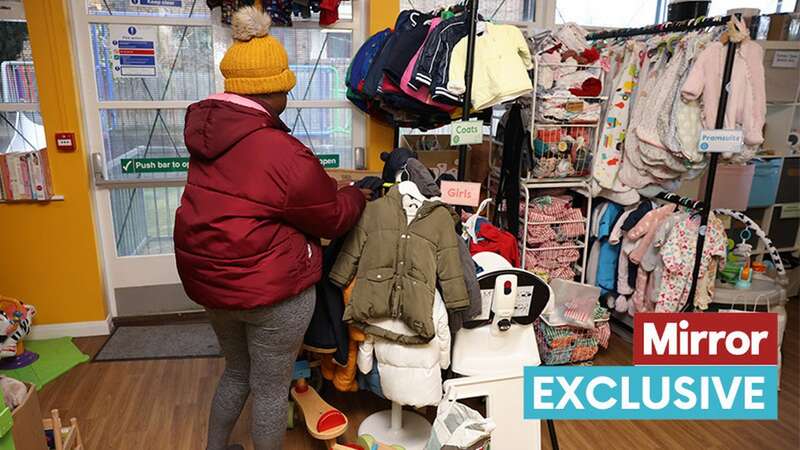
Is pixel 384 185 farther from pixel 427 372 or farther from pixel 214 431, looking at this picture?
pixel 214 431

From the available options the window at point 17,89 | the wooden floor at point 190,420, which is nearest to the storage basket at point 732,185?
the wooden floor at point 190,420

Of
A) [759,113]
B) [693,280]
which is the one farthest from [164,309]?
[759,113]

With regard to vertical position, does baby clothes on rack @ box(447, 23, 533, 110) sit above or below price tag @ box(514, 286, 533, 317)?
above

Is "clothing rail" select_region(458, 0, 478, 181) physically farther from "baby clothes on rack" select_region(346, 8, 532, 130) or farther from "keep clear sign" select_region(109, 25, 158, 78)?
"keep clear sign" select_region(109, 25, 158, 78)

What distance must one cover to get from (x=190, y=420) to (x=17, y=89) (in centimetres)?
195

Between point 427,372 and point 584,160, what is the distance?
1.59 metres

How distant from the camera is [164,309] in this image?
3326mm

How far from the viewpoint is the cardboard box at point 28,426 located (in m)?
1.63

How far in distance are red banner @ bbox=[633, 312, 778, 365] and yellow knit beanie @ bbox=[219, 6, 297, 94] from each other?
1.59 m

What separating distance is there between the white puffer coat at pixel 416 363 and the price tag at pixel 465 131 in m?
0.63

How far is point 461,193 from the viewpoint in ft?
6.75

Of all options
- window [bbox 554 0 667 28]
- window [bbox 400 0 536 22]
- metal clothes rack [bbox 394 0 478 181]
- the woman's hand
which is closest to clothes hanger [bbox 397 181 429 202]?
the woman's hand

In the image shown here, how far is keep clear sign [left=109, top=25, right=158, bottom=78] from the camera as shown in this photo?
2.95 m

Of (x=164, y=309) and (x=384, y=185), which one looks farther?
(x=164, y=309)
